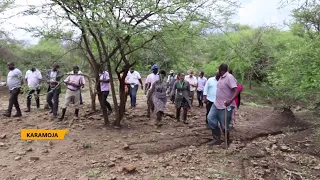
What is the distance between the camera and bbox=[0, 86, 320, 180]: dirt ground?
537 cm

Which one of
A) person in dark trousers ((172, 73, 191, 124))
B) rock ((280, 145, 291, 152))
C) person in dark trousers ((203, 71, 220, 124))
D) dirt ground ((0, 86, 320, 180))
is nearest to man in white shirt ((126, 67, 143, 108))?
dirt ground ((0, 86, 320, 180))

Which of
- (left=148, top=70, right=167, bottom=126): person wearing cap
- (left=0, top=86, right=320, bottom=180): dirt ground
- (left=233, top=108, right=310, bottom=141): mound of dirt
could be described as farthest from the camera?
(left=233, top=108, right=310, bottom=141): mound of dirt

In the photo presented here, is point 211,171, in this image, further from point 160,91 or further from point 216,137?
point 160,91

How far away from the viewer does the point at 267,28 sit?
2364 cm

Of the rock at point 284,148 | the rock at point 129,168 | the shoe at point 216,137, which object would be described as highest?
the shoe at point 216,137

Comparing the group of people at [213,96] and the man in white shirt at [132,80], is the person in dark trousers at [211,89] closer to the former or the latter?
the group of people at [213,96]

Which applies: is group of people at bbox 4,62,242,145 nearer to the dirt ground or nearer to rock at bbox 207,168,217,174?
the dirt ground

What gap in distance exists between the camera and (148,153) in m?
6.18

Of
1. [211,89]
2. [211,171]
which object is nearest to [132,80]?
[211,89]

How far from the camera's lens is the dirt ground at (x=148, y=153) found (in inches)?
211

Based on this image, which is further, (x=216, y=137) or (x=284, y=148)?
(x=284, y=148)
